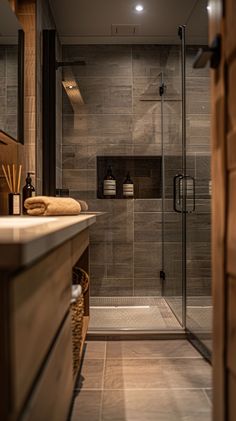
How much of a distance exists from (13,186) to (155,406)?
1384 mm

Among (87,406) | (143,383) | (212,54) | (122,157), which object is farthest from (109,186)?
(212,54)

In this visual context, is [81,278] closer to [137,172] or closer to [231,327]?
[231,327]

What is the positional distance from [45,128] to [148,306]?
5.98ft

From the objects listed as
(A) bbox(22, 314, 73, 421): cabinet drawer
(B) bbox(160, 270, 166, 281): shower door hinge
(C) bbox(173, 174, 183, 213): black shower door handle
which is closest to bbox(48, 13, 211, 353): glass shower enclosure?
(B) bbox(160, 270, 166, 281): shower door hinge

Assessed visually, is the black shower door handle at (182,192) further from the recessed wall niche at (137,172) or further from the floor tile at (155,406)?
the floor tile at (155,406)

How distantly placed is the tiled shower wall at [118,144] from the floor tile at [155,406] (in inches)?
73.8

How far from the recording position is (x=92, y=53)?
3.88 metres

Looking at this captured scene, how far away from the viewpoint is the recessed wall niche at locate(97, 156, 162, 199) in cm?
392

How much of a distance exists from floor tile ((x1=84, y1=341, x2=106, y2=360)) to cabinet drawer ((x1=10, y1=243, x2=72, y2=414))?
4.81 feet

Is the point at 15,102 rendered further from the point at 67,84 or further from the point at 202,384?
the point at 202,384

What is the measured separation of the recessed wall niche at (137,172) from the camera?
392 cm

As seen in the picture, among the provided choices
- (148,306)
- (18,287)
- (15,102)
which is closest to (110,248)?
(148,306)

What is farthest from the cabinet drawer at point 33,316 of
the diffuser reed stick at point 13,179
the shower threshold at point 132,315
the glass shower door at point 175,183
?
the glass shower door at point 175,183

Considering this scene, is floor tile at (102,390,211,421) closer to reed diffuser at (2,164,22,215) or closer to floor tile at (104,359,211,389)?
floor tile at (104,359,211,389)
